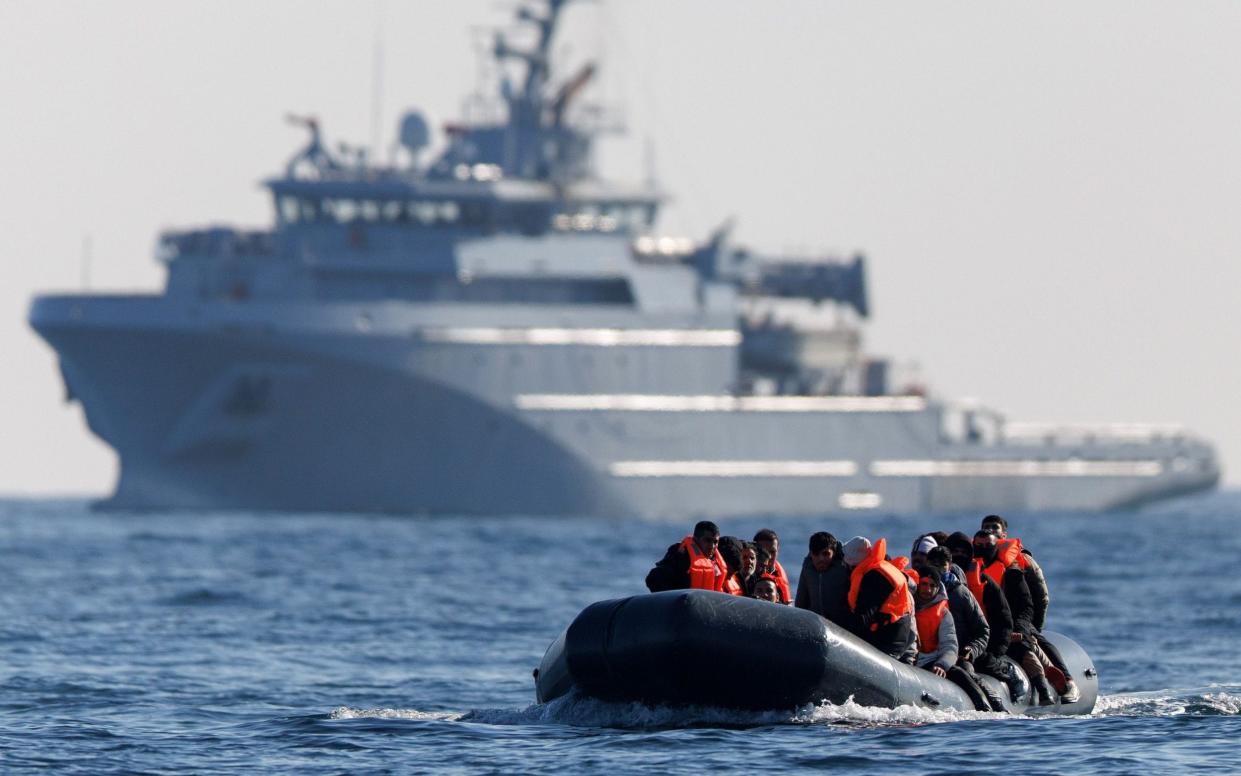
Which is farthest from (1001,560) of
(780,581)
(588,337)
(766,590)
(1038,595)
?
(588,337)

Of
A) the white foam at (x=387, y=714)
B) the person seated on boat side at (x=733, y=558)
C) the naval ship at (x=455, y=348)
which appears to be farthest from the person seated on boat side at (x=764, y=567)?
the naval ship at (x=455, y=348)

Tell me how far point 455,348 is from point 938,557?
48.2 m

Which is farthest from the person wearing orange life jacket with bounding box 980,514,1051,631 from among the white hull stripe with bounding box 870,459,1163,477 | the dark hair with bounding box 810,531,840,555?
the white hull stripe with bounding box 870,459,1163,477

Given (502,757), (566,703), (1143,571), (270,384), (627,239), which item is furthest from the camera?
(627,239)

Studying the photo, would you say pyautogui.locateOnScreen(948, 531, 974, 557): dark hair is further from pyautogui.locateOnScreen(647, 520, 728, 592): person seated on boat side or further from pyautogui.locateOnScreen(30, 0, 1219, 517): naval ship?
pyautogui.locateOnScreen(30, 0, 1219, 517): naval ship

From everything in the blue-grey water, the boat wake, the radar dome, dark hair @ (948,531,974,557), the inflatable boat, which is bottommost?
the blue-grey water

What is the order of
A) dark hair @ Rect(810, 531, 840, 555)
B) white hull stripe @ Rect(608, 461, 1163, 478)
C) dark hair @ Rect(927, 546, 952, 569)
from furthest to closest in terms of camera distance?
white hull stripe @ Rect(608, 461, 1163, 478) → dark hair @ Rect(927, 546, 952, 569) → dark hair @ Rect(810, 531, 840, 555)

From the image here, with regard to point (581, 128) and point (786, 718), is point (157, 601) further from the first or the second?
point (581, 128)

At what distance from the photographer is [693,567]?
2505 centimetres

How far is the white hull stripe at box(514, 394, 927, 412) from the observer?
75562 millimetres

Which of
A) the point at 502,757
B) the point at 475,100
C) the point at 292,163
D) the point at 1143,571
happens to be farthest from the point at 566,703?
the point at 475,100

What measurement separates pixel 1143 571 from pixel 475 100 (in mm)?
32942

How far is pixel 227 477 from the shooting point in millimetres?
74562

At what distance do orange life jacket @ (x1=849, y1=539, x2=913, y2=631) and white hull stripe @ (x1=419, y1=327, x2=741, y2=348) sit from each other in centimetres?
4784
